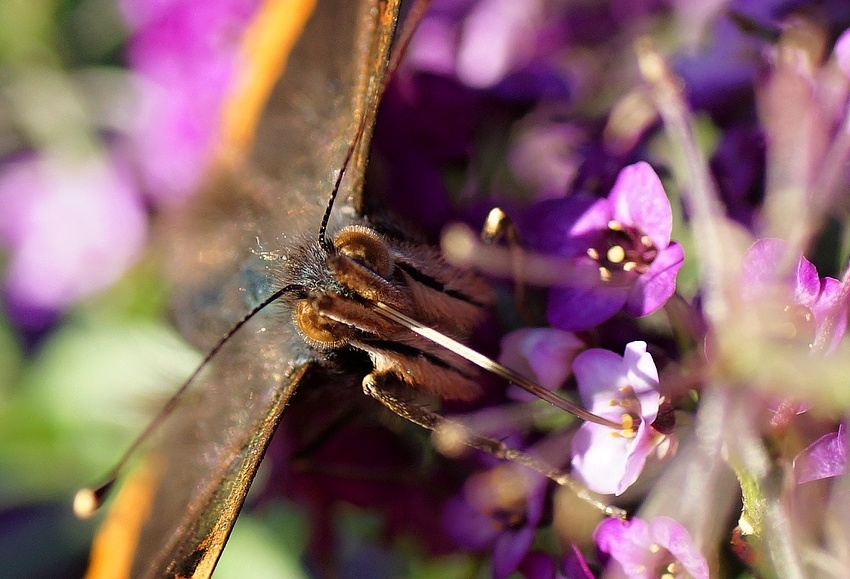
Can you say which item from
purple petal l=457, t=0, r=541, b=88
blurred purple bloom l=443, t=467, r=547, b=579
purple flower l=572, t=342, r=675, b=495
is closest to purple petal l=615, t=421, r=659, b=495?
purple flower l=572, t=342, r=675, b=495

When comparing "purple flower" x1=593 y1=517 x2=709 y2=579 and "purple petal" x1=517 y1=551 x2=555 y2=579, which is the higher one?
"purple flower" x1=593 y1=517 x2=709 y2=579

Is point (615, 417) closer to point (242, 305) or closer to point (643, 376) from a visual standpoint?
point (643, 376)

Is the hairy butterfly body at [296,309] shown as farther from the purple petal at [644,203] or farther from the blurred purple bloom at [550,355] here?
the purple petal at [644,203]

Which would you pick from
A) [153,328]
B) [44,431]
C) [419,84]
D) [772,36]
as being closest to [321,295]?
[419,84]

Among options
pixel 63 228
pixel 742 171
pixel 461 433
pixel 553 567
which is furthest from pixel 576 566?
pixel 63 228

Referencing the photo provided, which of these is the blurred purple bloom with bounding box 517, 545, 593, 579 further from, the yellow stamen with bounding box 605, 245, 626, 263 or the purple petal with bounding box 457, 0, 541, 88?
the purple petal with bounding box 457, 0, 541, 88

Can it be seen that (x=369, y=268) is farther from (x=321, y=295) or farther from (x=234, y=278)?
(x=234, y=278)
